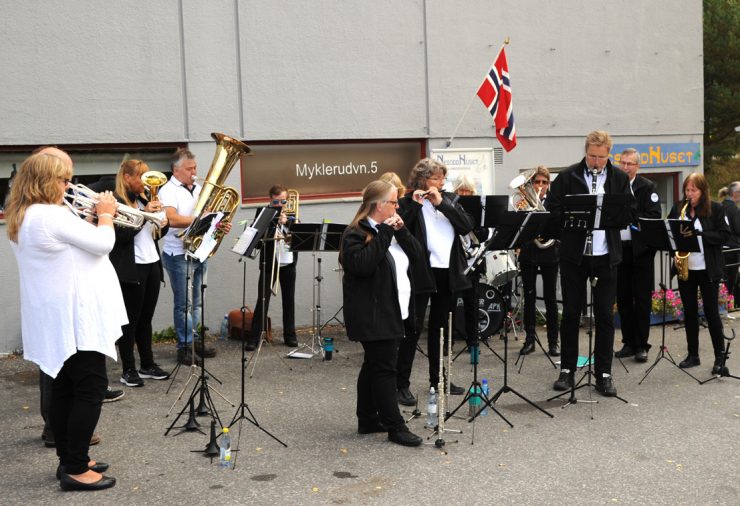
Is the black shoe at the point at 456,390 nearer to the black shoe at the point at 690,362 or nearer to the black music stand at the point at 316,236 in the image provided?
the black music stand at the point at 316,236

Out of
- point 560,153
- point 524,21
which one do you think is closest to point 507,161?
point 560,153

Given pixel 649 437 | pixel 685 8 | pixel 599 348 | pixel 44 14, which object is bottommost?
pixel 649 437

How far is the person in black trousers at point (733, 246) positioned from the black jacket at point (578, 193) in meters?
2.09

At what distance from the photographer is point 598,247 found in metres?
7.43

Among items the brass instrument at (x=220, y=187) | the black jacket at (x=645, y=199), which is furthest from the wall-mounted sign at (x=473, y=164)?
the brass instrument at (x=220, y=187)

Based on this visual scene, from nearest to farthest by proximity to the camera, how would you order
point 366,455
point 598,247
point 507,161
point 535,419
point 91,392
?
1. point 91,392
2. point 366,455
3. point 535,419
4. point 598,247
5. point 507,161

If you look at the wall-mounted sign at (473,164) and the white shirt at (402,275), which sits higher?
the wall-mounted sign at (473,164)

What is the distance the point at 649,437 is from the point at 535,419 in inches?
35.5

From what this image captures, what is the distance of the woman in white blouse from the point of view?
5055 millimetres

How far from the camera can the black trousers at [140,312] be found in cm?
781

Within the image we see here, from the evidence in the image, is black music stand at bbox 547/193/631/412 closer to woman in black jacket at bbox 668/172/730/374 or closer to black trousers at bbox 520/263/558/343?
woman in black jacket at bbox 668/172/730/374

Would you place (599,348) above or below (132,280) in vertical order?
below

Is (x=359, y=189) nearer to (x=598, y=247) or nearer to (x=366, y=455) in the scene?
(x=598, y=247)

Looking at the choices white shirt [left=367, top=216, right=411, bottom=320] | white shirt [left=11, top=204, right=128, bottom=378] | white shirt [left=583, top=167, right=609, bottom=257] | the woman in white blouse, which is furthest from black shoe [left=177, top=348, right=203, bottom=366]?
white shirt [left=583, top=167, right=609, bottom=257]
